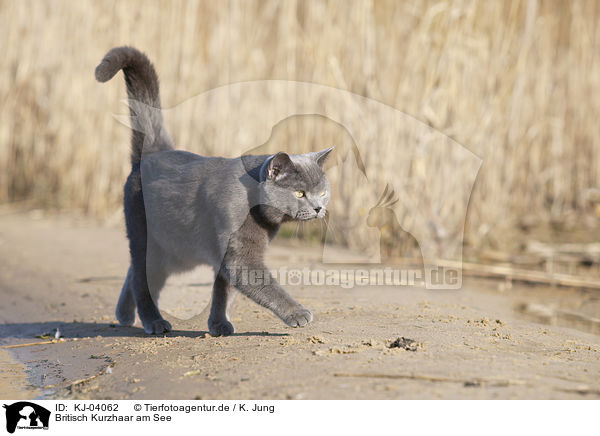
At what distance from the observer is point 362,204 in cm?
527

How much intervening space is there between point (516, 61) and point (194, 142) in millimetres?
2913

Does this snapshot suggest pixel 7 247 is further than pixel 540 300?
Yes

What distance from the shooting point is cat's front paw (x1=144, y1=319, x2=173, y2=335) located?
3.12 metres

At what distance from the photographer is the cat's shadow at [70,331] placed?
3150mm

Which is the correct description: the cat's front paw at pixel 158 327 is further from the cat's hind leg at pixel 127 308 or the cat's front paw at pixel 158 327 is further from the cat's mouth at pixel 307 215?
the cat's mouth at pixel 307 215

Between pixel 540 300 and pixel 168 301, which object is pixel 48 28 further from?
pixel 540 300

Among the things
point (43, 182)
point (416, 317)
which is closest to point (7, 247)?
point (43, 182)

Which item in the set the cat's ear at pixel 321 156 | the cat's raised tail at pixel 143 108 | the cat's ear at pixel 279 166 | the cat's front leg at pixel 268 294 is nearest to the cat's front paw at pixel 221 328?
the cat's front leg at pixel 268 294

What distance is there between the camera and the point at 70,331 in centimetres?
329

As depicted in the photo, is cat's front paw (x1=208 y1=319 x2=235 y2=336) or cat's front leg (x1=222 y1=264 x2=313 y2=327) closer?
cat's front leg (x1=222 y1=264 x2=313 y2=327)

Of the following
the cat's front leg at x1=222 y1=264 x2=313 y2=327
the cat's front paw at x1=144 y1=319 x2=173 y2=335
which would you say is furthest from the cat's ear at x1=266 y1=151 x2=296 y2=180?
the cat's front paw at x1=144 y1=319 x2=173 y2=335

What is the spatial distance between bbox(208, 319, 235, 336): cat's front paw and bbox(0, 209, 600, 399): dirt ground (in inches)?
1.6

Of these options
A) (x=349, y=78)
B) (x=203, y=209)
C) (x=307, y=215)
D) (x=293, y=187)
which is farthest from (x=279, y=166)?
(x=349, y=78)

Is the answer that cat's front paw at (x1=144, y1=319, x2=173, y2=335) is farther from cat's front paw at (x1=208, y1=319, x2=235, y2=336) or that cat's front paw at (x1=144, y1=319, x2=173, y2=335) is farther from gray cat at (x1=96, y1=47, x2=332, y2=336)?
cat's front paw at (x1=208, y1=319, x2=235, y2=336)
